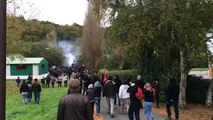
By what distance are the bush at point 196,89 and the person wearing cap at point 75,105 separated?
18.9 meters

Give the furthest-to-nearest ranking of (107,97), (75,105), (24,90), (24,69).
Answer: (24,69), (24,90), (107,97), (75,105)

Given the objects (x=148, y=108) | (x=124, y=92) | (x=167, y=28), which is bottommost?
(x=148, y=108)

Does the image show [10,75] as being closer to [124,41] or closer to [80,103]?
[124,41]

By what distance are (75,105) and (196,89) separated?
63.8ft

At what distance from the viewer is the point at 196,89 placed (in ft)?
81.8

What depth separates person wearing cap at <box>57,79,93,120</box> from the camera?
21.5ft

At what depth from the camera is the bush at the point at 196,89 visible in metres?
24.8

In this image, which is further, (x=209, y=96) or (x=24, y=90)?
(x=24, y=90)

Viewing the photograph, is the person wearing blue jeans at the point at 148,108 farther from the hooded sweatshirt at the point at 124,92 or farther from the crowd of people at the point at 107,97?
the hooded sweatshirt at the point at 124,92

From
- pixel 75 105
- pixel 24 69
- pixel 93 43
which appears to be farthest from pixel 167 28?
pixel 24 69

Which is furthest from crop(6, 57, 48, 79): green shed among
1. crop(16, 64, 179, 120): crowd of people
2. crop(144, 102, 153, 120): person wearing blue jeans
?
crop(144, 102, 153, 120): person wearing blue jeans

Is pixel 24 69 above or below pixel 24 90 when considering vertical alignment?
below

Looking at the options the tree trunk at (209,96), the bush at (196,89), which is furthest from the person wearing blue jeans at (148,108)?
the bush at (196,89)

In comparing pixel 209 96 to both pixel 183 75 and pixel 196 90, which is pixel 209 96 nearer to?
pixel 196 90
